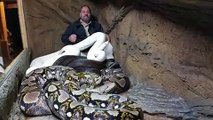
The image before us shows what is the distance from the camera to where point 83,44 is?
436 centimetres

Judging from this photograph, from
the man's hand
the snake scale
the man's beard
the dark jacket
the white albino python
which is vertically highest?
the man's beard

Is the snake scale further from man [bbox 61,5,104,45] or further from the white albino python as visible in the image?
man [bbox 61,5,104,45]

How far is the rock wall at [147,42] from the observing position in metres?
2.46

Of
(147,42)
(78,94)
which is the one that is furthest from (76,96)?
(147,42)

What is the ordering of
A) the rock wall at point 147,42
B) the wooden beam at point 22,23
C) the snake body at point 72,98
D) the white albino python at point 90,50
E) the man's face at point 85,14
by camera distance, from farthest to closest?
the wooden beam at point 22,23 < the man's face at point 85,14 < the white albino python at point 90,50 < the rock wall at point 147,42 < the snake body at point 72,98

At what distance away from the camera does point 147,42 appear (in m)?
3.18

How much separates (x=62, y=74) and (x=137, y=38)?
1.07 m

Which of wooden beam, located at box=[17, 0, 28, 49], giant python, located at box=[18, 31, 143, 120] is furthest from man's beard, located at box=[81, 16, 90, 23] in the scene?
wooden beam, located at box=[17, 0, 28, 49]

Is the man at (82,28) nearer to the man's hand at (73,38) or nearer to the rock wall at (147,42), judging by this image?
the man's hand at (73,38)

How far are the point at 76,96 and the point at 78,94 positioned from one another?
0.03 m

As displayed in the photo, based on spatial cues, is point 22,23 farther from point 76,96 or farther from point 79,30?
point 76,96

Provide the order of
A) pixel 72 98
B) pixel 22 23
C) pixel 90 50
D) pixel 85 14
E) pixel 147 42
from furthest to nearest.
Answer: pixel 22 23 → pixel 85 14 → pixel 90 50 → pixel 147 42 → pixel 72 98

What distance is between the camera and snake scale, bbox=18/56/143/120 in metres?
2.21

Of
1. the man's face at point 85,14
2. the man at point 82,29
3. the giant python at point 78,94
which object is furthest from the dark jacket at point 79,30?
the giant python at point 78,94
